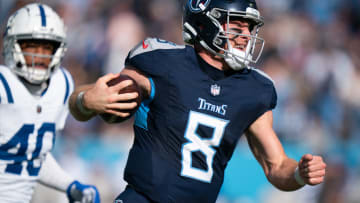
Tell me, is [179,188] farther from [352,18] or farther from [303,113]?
[352,18]

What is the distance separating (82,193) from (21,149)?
0.49 metres

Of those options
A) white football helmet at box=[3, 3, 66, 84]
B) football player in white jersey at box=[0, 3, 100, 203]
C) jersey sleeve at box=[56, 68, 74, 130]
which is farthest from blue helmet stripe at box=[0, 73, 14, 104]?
jersey sleeve at box=[56, 68, 74, 130]

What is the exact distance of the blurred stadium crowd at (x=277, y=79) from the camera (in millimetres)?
5824

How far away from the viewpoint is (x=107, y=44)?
666 cm

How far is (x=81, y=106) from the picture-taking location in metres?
2.42

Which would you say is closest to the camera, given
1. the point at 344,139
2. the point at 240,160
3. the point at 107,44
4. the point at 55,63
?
the point at 55,63

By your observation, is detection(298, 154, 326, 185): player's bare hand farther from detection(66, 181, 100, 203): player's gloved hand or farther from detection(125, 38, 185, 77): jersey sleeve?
detection(66, 181, 100, 203): player's gloved hand

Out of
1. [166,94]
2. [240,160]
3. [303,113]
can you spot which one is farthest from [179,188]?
[303,113]

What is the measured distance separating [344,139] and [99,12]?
11.4 feet

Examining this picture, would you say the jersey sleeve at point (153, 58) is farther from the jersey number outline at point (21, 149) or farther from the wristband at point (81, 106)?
the jersey number outline at point (21, 149)

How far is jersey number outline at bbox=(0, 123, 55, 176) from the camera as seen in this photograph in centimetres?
306

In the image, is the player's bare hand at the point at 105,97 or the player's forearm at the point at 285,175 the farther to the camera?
the player's forearm at the point at 285,175

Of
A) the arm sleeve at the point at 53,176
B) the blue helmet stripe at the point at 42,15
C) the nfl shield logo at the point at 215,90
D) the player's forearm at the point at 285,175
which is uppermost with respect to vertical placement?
the blue helmet stripe at the point at 42,15

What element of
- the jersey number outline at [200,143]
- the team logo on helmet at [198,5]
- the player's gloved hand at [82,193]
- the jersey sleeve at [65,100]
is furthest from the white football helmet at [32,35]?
the jersey number outline at [200,143]
